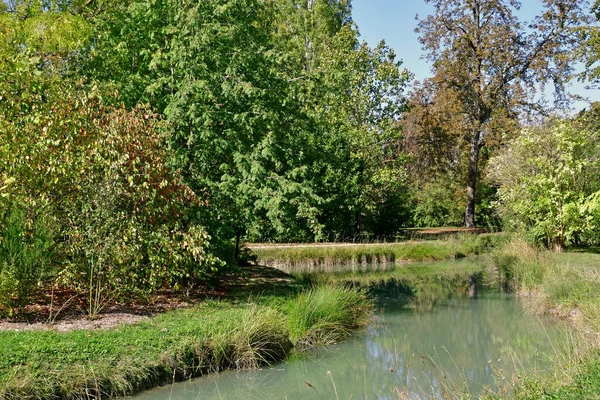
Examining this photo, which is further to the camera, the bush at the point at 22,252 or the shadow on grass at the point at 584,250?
the shadow on grass at the point at 584,250

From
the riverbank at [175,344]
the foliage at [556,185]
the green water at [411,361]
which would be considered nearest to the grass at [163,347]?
the riverbank at [175,344]

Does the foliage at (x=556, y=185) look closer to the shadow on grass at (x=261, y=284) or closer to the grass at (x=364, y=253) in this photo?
the grass at (x=364, y=253)

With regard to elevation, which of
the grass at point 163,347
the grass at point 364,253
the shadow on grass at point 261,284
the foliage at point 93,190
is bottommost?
the grass at point 163,347

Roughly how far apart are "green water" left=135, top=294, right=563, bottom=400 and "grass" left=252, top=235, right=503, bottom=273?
753cm

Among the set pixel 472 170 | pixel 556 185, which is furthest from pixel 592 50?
pixel 472 170

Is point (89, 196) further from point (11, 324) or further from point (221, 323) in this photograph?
point (221, 323)

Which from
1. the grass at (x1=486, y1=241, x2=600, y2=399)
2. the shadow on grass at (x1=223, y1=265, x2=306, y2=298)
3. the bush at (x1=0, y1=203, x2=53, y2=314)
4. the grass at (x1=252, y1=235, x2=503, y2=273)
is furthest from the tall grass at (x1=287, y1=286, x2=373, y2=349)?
the grass at (x1=252, y1=235, x2=503, y2=273)

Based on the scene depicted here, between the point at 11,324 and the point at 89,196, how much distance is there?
2.28 m

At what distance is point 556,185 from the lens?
18.9 m

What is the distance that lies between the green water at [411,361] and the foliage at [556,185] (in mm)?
6673

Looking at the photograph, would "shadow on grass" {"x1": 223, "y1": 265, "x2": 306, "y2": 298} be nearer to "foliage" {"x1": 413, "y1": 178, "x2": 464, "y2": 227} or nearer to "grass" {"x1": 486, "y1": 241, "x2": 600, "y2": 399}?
"grass" {"x1": 486, "y1": 241, "x2": 600, "y2": 399}

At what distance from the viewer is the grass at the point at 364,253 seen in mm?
21109

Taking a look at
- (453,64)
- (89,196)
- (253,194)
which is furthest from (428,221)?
(89,196)

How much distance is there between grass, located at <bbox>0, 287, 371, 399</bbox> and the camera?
7020 millimetres
